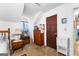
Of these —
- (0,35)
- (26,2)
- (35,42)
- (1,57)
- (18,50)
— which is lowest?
(1,57)

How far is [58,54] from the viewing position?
1.62 m

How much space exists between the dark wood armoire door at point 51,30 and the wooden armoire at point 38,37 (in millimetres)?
113

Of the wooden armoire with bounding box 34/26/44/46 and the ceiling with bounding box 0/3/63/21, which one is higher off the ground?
the ceiling with bounding box 0/3/63/21

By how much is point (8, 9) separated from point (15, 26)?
287mm

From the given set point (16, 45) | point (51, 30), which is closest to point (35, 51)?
point (16, 45)

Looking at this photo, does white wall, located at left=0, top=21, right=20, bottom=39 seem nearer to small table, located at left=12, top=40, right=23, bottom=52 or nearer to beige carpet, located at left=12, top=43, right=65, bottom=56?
small table, located at left=12, top=40, right=23, bottom=52

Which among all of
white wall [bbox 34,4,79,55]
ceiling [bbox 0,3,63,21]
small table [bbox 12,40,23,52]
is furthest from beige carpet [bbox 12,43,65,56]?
ceiling [bbox 0,3,63,21]

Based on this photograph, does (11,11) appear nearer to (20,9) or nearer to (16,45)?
(20,9)

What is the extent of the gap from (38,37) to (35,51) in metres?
0.23

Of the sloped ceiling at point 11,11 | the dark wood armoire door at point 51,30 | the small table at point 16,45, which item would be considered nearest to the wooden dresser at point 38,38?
the dark wood armoire door at point 51,30

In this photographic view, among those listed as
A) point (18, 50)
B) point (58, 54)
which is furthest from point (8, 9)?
point (58, 54)

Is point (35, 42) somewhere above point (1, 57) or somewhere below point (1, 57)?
above

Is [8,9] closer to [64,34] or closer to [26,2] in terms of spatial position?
[26,2]

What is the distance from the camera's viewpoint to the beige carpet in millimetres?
1594
